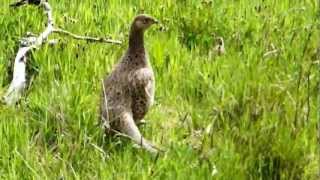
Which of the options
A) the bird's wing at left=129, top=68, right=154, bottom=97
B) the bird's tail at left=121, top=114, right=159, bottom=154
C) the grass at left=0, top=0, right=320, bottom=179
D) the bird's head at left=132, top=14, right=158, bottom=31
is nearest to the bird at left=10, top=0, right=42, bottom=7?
the grass at left=0, top=0, right=320, bottom=179

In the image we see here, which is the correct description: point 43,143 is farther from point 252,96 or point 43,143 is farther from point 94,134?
point 252,96

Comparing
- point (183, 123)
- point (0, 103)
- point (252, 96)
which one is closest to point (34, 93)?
point (0, 103)

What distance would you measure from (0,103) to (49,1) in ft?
4.94

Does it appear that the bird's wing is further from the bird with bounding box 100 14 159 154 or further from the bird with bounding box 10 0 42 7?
the bird with bounding box 10 0 42 7

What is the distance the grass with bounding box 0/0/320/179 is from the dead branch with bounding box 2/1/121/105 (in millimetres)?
53

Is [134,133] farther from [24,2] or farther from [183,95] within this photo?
[24,2]

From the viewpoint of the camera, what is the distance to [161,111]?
4445mm

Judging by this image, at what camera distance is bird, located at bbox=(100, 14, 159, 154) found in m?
4.03

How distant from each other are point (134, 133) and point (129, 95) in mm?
232

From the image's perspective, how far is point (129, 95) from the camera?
13.6 ft

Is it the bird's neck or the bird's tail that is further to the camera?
the bird's neck

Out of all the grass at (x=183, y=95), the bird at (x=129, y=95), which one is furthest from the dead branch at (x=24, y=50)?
the bird at (x=129, y=95)

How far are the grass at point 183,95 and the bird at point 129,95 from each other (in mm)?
72

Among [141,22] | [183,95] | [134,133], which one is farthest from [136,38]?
[134,133]
